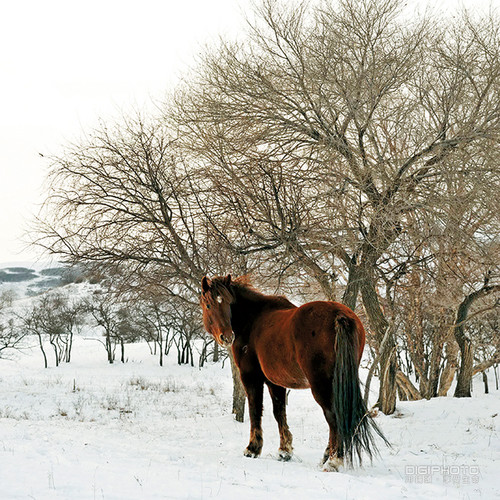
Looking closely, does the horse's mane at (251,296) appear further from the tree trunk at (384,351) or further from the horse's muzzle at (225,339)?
the tree trunk at (384,351)

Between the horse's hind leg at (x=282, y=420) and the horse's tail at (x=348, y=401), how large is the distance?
3.53 ft

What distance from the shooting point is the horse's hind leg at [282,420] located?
6.30 m

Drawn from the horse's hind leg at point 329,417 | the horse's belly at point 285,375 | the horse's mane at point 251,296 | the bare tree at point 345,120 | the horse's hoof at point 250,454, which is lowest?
the horse's hoof at point 250,454

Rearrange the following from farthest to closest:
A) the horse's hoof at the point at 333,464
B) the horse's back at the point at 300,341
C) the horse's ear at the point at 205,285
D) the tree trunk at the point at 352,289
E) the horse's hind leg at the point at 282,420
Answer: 1. the tree trunk at the point at 352,289
2. the horse's hind leg at the point at 282,420
3. the horse's ear at the point at 205,285
4. the horse's back at the point at 300,341
5. the horse's hoof at the point at 333,464

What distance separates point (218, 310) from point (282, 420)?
175cm

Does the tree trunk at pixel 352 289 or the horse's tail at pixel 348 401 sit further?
the tree trunk at pixel 352 289

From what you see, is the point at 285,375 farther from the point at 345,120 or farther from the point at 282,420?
the point at 345,120

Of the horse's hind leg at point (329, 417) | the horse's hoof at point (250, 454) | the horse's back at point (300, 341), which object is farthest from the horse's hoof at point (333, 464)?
the horse's hoof at point (250, 454)

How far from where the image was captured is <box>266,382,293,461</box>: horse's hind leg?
6.30 metres

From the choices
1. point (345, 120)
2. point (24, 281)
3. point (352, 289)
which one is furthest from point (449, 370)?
point (24, 281)

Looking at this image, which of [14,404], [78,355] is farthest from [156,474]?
[78,355]

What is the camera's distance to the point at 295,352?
230 inches

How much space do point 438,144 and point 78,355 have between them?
56.8 meters

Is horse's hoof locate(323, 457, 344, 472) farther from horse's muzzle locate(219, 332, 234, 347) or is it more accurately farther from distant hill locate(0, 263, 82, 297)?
distant hill locate(0, 263, 82, 297)
